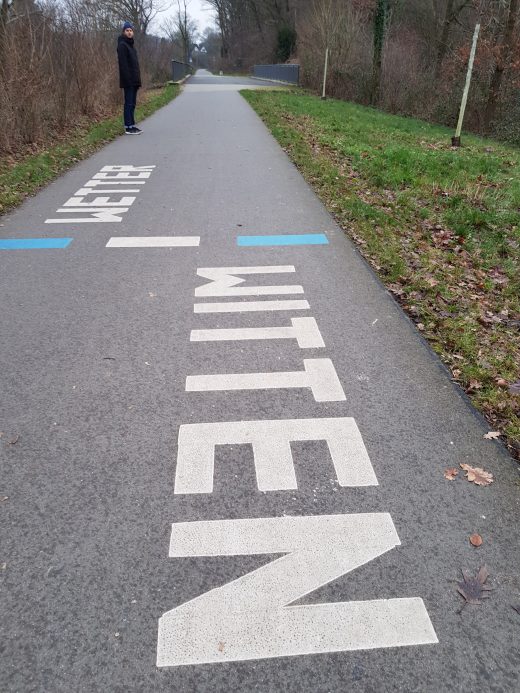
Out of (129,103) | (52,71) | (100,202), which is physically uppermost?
(52,71)

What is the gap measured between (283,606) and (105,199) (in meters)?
7.72

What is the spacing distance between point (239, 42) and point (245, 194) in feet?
272

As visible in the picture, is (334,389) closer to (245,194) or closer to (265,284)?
(265,284)

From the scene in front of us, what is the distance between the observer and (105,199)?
8.64m

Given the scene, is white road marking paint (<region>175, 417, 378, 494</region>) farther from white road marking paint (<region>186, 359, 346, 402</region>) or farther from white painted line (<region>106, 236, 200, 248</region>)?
white painted line (<region>106, 236, 200, 248</region>)

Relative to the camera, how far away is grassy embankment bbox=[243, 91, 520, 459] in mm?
4176

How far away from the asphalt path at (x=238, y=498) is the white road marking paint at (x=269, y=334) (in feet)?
0.07

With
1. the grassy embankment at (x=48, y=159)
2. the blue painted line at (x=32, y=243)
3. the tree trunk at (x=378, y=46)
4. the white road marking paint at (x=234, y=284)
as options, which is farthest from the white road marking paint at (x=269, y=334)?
the tree trunk at (x=378, y=46)

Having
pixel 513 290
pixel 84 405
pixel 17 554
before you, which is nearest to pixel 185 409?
pixel 84 405

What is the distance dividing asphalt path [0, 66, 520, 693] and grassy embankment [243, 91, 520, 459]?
288mm

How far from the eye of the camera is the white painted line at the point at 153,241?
6508 millimetres

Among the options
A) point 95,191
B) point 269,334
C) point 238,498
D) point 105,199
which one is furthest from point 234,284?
point 95,191

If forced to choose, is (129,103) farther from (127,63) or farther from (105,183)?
(105,183)

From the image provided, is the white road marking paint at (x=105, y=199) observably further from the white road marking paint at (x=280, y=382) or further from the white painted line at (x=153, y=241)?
the white road marking paint at (x=280, y=382)
